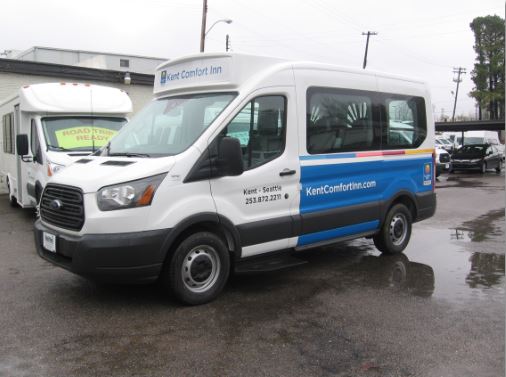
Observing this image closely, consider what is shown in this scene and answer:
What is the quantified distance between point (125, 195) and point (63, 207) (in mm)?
773

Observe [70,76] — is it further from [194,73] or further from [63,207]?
[63,207]

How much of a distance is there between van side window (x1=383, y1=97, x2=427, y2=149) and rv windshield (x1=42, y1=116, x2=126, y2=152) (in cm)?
520

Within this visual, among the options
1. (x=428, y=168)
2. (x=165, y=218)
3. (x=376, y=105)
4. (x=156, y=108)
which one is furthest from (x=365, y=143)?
(x=165, y=218)

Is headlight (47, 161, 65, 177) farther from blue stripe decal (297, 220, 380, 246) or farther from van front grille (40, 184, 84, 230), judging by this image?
blue stripe decal (297, 220, 380, 246)

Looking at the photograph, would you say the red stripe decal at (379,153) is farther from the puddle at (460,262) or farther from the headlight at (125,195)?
the headlight at (125,195)

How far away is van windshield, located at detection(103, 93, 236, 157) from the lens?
17.0 ft

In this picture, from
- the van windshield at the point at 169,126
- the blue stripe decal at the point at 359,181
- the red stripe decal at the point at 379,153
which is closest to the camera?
the van windshield at the point at 169,126

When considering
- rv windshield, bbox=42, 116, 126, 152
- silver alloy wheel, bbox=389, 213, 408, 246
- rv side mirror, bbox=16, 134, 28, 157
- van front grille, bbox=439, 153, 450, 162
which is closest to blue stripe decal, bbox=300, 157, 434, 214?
silver alloy wheel, bbox=389, 213, 408, 246

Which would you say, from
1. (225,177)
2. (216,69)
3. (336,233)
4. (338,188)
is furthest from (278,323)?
(216,69)

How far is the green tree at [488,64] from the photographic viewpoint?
58.1m

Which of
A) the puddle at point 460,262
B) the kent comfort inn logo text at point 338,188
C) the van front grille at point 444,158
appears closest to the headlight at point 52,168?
the kent comfort inn logo text at point 338,188

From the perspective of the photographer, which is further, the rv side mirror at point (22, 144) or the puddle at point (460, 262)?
the rv side mirror at point (22, 144)

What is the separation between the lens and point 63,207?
195 inches

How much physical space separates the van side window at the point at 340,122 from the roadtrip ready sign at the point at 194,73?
→ 3.62 feet
